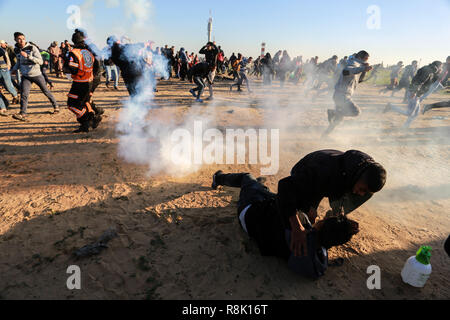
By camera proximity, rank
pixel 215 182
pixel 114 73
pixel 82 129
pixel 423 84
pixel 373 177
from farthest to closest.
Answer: pixel 114 73
pixel 423 84
pixel 82 129
pixel 215 182
pixel 373 177

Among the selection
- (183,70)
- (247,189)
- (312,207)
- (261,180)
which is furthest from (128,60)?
(183,70)

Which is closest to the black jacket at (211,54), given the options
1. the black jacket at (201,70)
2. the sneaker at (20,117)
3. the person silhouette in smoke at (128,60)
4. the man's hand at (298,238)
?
the black jacket at (201,70)

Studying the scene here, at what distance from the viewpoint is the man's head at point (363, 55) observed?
5340 mm

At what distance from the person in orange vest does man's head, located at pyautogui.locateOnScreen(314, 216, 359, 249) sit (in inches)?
223

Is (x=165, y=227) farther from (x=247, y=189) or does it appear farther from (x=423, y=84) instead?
(x=423, y=84)

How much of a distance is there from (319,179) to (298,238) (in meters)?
0.60

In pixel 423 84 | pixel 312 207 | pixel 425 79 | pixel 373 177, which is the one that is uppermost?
pixel 425 79

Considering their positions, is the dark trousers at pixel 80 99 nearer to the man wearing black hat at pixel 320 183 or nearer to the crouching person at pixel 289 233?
the crouching person at pixel 289 233

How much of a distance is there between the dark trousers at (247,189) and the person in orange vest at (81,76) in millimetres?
4099

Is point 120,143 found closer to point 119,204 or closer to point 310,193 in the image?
point 119,204

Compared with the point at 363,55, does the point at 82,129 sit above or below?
below

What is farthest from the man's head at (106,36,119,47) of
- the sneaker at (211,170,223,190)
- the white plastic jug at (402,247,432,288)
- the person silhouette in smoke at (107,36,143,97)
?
the white plastic jug at (402,247,432,288)

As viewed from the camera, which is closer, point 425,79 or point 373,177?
point 373,177

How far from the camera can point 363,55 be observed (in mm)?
5355
